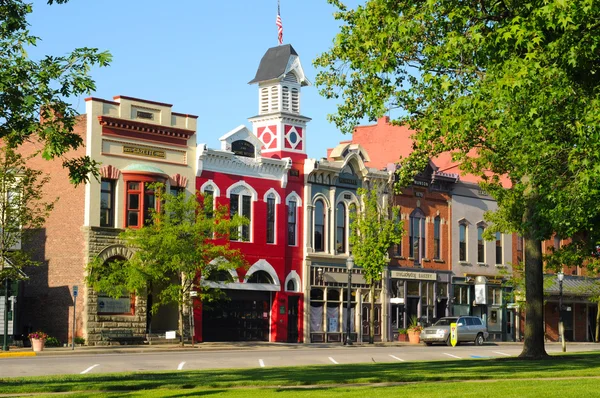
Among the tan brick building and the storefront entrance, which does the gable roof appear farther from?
the storefront entrance

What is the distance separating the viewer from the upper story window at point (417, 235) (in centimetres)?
6128

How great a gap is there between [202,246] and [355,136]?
1081 inches

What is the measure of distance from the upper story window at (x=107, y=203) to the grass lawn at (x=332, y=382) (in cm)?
2083

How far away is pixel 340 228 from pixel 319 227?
181 centimetres

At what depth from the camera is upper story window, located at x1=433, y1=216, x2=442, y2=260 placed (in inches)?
2477

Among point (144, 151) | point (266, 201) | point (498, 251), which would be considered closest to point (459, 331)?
point (266, 201)

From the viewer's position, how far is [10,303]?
43406 mm

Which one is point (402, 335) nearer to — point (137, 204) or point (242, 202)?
point (242, 202)

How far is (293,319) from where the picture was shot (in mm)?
53938

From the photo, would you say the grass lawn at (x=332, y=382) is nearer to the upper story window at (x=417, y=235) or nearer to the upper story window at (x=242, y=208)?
the upper story window at (x=242, y=208)

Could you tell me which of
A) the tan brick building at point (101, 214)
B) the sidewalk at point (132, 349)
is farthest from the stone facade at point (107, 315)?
the sidewalk at point (132, 349)

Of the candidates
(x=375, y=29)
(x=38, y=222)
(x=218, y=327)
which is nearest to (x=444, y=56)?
(x=375, y=29)

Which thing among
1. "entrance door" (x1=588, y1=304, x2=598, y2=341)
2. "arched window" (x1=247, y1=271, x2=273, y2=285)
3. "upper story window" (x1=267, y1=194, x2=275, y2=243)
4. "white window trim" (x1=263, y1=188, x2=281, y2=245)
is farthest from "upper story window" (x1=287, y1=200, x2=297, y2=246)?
"entrance door" (x1=588, y1=304, x2=598, y2=341)

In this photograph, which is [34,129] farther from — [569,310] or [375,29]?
[569,310]
